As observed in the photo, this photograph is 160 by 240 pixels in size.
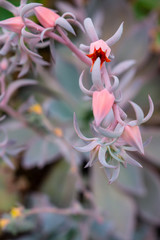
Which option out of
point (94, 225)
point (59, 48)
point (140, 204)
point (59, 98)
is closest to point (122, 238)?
point (94, 225)

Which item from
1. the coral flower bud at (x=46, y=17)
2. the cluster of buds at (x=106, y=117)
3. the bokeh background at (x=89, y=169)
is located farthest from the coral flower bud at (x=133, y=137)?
the bokeh background at (x=89, y=169)

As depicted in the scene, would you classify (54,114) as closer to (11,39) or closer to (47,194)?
(47,194)

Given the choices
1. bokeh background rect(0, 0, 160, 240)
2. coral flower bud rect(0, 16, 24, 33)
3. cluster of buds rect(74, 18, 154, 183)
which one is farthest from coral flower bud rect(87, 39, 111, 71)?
bokeh background rect(0, 0, 160, 240)

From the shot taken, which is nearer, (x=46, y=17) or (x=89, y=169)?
(x=46, y=17)

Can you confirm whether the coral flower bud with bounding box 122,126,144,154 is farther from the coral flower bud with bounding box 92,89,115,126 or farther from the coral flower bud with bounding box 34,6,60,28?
the coral flower bud with bounding box 34,6,60,28

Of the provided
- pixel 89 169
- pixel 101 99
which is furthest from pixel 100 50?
pixel 89 169

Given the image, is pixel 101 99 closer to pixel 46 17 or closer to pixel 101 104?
pixel 101 104
